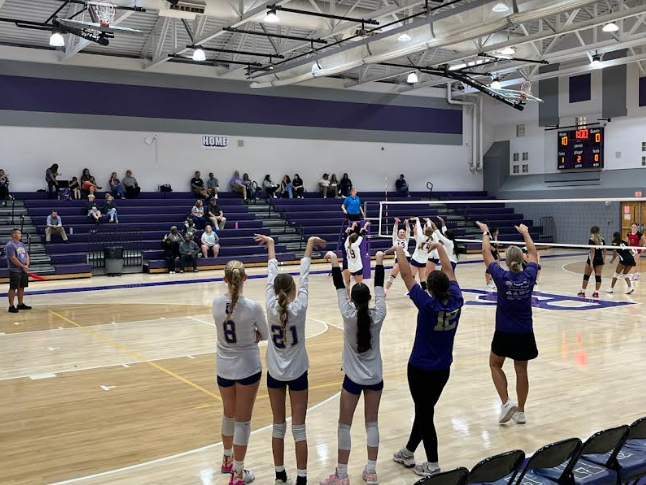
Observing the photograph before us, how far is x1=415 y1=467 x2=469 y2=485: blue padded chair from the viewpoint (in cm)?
369

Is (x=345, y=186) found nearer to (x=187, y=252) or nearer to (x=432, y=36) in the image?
(x=187, y=252)

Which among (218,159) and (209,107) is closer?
(209,107)

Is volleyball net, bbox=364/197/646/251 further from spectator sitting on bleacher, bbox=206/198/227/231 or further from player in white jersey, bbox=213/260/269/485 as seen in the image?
player in white jersey, bbox=213/260/269/485

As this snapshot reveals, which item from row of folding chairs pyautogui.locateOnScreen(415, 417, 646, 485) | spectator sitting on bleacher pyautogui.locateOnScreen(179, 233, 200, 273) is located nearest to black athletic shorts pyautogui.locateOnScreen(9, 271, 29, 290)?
spectator sitting on bleacher pyautogui.locateOnScreen(179, 233, 200, 273)

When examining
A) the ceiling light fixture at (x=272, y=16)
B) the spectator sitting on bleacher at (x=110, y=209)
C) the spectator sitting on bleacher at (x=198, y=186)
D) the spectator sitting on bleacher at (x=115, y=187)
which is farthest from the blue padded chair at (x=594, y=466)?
the spectator sitting on bleacher at (x=198, y=186)

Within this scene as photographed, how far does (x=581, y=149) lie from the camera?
97.6 feet

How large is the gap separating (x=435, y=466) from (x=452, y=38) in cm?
1509

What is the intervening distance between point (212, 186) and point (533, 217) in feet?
49.3

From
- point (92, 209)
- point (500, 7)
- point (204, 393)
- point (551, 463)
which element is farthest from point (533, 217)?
point (551, 463)

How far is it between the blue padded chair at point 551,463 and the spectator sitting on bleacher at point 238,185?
2337cm

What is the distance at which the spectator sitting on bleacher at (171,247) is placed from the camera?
2194cm

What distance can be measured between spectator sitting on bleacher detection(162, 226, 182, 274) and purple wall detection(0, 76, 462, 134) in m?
6.33

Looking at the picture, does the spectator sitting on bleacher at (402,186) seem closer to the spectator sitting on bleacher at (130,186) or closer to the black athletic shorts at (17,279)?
the spectator sitting on bleacher at (130,186)

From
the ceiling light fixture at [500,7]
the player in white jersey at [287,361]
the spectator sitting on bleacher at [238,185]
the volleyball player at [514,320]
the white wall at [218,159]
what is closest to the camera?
the player in white jersey at [287,361]
